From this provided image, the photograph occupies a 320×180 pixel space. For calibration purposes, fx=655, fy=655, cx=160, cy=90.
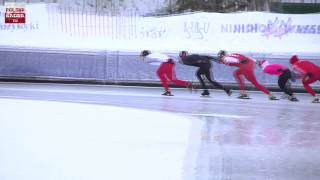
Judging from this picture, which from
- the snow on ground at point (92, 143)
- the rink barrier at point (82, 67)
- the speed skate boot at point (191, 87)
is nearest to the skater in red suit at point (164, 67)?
the speed skate boot at point (191, 87)

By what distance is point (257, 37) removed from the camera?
19109 millimetres

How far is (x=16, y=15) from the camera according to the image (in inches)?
787

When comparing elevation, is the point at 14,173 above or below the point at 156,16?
below

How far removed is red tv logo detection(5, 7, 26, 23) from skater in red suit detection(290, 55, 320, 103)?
27.4 feet

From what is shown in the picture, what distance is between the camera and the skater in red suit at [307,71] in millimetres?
16641

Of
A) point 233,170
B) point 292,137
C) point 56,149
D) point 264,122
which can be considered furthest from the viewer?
point 264,122

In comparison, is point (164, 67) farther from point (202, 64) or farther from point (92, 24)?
point (92, 24)

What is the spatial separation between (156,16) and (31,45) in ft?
13.2

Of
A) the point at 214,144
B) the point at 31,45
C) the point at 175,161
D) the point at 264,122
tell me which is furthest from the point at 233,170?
the point at 31,45

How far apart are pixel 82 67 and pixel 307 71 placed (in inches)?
270

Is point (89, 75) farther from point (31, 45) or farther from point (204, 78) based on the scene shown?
point (204, 78)

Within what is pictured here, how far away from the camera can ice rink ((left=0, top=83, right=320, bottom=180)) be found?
7219 millimetres

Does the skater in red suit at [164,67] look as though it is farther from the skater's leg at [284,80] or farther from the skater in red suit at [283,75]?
the skater's leg at [284,80]

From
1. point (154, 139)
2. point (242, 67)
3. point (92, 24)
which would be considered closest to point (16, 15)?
point (92, 24)
